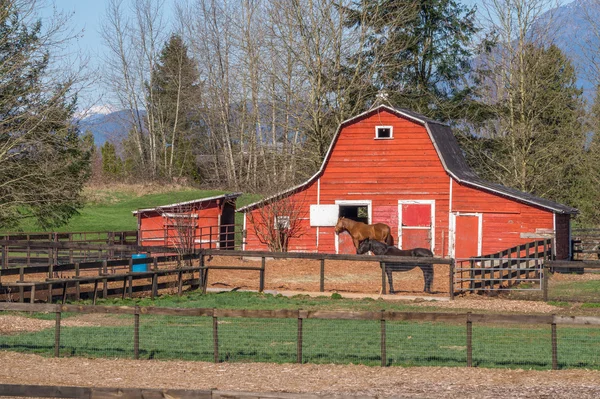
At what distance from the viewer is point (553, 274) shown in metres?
31.2

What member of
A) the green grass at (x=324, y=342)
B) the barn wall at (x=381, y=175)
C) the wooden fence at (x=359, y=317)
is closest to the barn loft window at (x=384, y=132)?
the barn wall at (x=381, y=175)

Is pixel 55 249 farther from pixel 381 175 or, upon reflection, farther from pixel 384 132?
pixel 384 132

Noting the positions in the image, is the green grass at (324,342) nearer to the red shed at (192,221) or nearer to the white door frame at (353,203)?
the white door frame at (353,203)

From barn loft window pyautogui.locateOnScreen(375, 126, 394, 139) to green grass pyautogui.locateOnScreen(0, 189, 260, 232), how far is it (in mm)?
19346

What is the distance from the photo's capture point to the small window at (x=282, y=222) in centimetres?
3681

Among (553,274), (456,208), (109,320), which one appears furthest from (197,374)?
(456,208)

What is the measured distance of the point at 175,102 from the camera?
269 feet

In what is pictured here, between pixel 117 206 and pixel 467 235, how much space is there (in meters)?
Result: 40.3

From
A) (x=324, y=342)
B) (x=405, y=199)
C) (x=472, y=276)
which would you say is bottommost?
(x=324, y=342)

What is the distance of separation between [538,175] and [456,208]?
10.3 m

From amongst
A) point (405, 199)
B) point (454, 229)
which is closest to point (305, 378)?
point (454, 229)

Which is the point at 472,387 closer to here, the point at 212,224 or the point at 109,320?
the point at 109,320

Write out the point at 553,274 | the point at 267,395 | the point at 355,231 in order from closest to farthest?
the point at 267,395, the point at 553,274, the point at 355,231

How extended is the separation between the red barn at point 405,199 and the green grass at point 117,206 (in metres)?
18.0
